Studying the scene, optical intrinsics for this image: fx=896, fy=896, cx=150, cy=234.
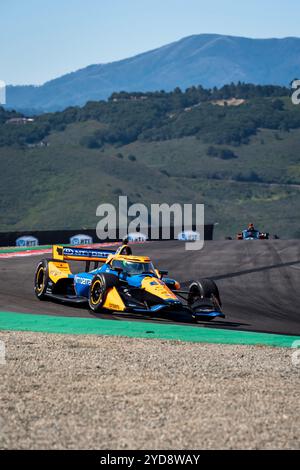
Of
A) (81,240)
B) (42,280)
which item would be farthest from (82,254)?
(81,240)

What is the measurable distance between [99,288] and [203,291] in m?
1.90

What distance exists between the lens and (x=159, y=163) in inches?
5891

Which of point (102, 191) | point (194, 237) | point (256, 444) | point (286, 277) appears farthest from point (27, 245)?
point (102, 191)

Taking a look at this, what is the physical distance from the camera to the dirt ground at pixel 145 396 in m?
7.96

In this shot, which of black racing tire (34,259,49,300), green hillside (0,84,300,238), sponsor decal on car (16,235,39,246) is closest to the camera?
black racing tire (34,259,49,300)

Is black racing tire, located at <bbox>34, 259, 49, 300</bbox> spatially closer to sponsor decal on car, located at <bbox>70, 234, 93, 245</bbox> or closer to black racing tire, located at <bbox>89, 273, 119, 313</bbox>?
black racing tire, located at <bbox>89, 273, 119, 313</bbox>

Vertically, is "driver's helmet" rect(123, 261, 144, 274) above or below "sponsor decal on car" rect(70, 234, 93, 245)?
below

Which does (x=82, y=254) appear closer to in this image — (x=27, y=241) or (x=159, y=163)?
(x=27, y=241)

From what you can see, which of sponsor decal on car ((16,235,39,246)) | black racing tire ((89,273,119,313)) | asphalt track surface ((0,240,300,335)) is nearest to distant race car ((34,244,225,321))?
black racing tire ((89,273,119,313))

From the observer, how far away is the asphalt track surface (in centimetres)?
1652
